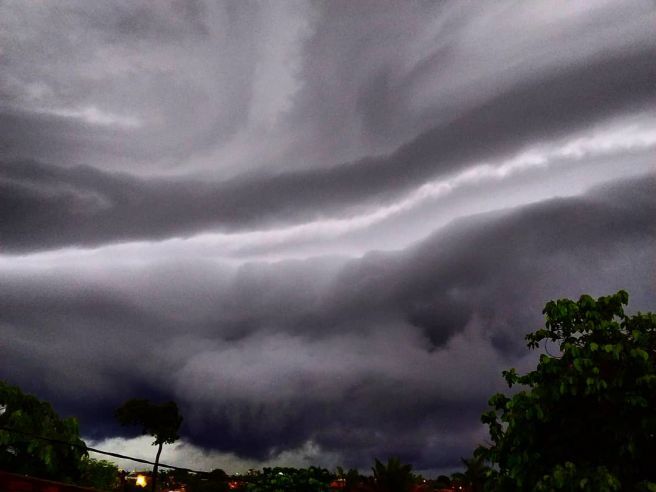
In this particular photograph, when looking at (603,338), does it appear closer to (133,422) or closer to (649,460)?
(649,460)

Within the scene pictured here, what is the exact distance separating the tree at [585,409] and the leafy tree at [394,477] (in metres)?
26.2

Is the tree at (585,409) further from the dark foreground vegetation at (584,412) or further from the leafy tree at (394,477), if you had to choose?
the leafy tree at (394,477)

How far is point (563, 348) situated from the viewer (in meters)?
14.1

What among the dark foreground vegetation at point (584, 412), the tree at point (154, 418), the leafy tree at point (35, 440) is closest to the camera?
the dark foreground vegetation at point (584, 412)

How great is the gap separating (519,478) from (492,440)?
5.50ft

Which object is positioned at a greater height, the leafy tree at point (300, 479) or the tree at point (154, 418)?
the tree at point (154, 418)

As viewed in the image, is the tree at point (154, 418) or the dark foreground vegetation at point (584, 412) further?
the tree at point (154, 418)

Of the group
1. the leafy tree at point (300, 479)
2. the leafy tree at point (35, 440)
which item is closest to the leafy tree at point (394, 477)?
the leafy tree at point (300, 479)

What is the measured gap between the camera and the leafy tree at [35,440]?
19.3 meters

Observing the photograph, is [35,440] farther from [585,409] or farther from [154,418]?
[154,418]

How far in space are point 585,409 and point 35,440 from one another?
58.4 ft

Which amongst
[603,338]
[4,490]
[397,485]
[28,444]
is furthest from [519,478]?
[397,485]

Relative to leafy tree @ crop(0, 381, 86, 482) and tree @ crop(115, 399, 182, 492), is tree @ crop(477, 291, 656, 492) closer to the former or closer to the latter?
leafy tree @ crop(0, 381, 86, 482)

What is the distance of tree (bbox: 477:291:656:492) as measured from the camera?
12773 millimetres
